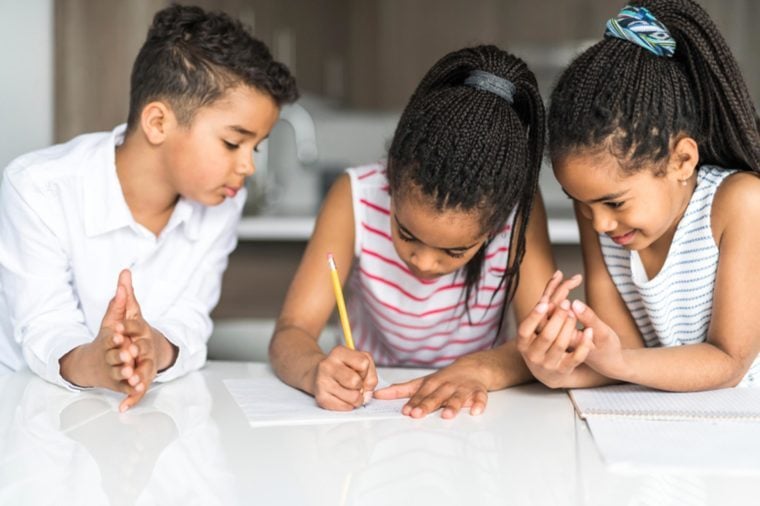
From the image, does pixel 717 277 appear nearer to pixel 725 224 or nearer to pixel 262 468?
pixel 725 224

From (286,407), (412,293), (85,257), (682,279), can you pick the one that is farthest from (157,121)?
(682,279)

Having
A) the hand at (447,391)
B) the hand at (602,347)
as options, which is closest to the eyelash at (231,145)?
the hand at (447,391)

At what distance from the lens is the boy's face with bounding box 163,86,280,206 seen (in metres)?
1.36

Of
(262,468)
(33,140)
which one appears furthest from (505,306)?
(33,140)

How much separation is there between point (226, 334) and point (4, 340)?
14.7 inches

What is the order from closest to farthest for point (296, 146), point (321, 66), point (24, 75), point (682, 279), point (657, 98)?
point (657, 98)
point (682, 279)
point (24, 75)
point (296, 146)
point (321, 66)

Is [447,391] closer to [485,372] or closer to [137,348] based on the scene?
[485,372]

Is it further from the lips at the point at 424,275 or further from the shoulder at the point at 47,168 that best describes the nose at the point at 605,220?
the shoulder at the point at 47,168

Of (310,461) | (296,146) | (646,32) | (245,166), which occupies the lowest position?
(296,146)

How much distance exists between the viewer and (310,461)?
0.80 metres

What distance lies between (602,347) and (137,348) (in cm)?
53

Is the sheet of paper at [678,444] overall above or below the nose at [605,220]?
below

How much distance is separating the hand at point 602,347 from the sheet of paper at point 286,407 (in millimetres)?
225

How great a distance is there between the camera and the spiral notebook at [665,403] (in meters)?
0.94
